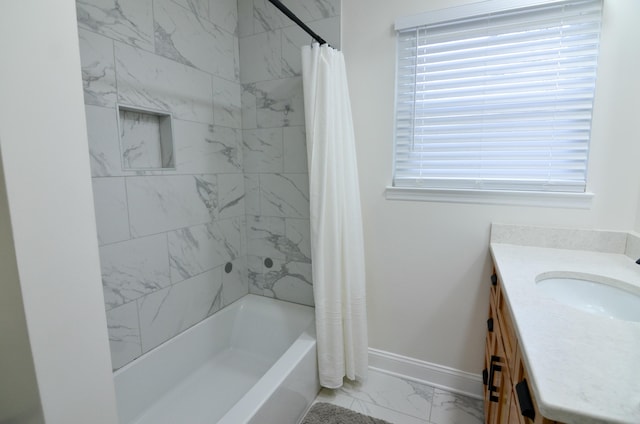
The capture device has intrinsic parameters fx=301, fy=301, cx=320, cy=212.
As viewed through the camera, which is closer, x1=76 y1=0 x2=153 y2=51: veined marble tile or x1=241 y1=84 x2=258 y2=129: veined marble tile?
x1=76 y1=0 x2=153 y2=51: veined marble tile

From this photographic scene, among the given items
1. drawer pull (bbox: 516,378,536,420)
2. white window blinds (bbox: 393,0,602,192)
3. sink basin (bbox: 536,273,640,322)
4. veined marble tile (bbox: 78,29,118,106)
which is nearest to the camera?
drawer pull (bbox: 516,378,536,420)

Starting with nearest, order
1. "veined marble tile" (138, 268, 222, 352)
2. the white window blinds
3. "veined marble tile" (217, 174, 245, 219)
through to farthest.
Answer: the white window blinds → "veined marble tile" (138, 268, 222, 352) → "veined marble tile" (217, 174, 245, 219)

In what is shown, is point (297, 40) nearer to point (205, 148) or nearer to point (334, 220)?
point (205, 148)

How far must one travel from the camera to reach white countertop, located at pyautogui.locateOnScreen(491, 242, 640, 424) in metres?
0.52

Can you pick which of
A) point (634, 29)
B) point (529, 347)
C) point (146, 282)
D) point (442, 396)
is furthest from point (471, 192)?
point (146, 282)

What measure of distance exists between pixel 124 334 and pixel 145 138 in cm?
100

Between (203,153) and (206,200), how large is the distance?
0.29 metres

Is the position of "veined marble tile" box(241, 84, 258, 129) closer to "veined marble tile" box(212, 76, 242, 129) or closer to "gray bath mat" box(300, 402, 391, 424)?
"veined marble tile" box(212, 76, 242, 129)

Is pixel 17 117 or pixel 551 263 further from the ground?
pixel 17 117

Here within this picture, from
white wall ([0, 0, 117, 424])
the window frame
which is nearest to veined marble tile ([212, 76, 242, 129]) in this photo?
the window frame

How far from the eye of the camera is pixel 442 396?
5.74ft

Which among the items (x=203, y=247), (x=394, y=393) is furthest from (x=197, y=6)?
(x=394, y=393)

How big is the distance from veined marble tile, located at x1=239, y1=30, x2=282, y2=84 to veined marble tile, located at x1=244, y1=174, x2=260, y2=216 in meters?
0.67

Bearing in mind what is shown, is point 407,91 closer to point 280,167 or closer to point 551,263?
point 280,167
